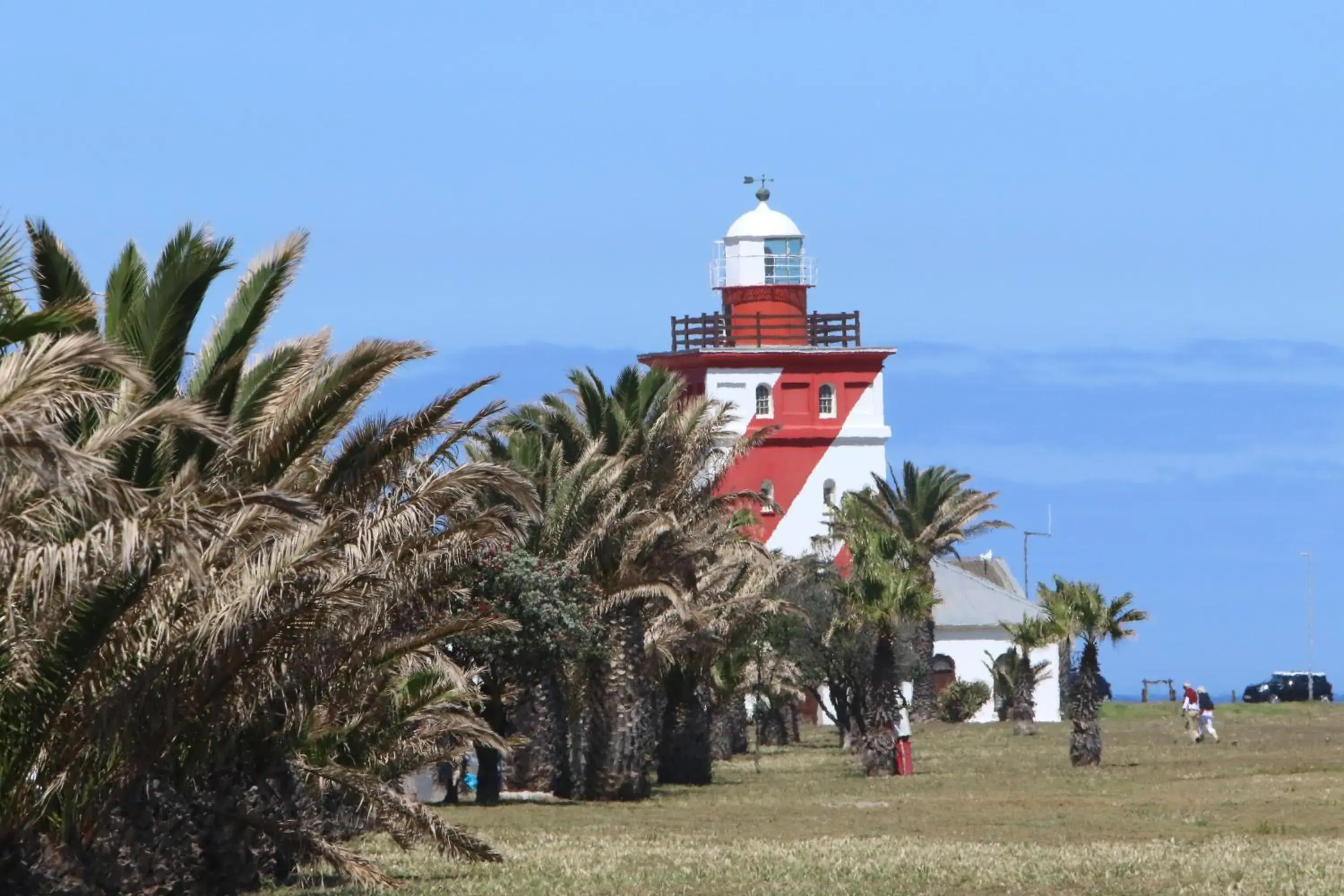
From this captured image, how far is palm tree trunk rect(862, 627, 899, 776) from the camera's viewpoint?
42.7 meters

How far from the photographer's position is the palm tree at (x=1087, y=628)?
4162 cm

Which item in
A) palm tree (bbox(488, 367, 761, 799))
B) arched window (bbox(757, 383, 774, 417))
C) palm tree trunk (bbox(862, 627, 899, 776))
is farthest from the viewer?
arched window (bbox(757, 383, 774, 417))

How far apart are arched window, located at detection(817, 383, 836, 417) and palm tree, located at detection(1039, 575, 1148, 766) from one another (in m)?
39.1

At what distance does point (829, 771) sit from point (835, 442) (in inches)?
1450

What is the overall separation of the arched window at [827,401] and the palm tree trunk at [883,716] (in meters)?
39.4

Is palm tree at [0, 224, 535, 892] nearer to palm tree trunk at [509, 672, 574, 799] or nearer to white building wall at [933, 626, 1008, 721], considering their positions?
palm tree trunk at [509, 672, 574, 799]

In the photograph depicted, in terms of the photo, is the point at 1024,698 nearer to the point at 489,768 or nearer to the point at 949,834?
the point at 489,768

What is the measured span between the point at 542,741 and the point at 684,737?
6.97 m

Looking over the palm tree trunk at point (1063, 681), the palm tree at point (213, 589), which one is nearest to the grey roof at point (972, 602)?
the palm tree trunk at point (1063, 681)

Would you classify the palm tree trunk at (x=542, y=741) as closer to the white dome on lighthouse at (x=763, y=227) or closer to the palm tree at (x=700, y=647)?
the palm tree at (x=700, y=647)

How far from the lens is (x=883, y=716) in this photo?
42844 mm

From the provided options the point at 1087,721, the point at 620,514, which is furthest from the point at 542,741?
the point at 1087,721

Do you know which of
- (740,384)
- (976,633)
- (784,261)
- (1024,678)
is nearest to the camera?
(1024,678)

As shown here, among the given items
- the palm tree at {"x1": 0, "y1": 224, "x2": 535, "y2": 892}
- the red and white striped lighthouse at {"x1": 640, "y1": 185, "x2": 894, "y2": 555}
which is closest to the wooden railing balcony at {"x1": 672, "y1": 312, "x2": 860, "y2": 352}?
the red and white striped lighthouse at {"x1": 640, "y1": 185, "x2": 894, "y2": 555}
